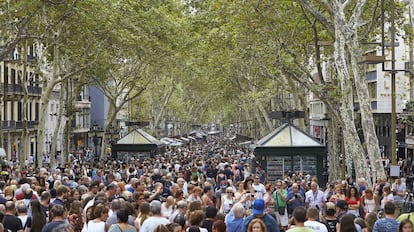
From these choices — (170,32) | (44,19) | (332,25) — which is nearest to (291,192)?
(332,25)

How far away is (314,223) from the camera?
387 inches

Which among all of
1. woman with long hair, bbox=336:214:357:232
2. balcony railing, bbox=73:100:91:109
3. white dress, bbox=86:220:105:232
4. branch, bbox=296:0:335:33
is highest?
branch, bbox=296:0:335:33

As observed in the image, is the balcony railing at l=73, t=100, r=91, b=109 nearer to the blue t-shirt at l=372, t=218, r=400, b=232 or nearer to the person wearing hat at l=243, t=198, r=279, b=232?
the person wearing hat at l=243, t=198, r=279, b=232

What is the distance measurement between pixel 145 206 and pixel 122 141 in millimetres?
29503

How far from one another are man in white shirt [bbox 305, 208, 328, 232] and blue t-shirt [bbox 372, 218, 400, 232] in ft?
2.19

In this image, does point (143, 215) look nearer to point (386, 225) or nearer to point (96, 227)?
point (96, 227)

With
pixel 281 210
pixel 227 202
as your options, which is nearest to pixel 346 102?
pixel 281 210

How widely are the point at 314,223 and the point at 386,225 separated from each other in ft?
2.95

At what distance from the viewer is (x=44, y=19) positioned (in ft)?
86.8

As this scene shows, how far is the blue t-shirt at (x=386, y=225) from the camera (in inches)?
386

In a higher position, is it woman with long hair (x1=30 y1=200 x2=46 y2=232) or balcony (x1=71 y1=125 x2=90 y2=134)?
balcony (x1=71 y1=125 x2=90 y2=134)

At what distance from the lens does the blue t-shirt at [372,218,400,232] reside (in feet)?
32.1

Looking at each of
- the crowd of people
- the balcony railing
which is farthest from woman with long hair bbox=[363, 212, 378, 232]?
the balcony railing

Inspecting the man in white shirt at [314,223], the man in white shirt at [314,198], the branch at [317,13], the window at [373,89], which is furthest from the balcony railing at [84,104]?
the man in white shirt at [314,223]
